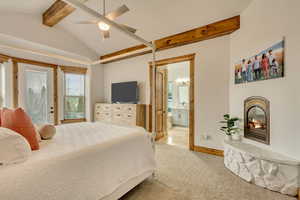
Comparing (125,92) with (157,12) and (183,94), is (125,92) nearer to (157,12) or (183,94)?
(157,12)

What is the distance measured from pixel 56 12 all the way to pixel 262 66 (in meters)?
4.18

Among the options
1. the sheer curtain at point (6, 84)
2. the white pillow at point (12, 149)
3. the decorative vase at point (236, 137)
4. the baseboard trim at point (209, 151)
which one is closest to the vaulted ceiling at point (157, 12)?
the sheer curtain at point (6, 84)

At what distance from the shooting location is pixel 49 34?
3.67 meters

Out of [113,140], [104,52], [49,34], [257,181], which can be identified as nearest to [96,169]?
[113,140]

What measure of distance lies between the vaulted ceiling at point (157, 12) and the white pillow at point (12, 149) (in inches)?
114

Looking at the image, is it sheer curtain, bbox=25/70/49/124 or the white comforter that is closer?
the white comforter

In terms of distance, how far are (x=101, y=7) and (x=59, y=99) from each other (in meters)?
2.88

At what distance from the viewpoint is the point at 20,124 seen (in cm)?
124

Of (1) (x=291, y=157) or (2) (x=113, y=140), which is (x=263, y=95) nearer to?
(1) (x=291, y=157)

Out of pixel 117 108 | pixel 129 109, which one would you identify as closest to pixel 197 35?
pixel 129 109

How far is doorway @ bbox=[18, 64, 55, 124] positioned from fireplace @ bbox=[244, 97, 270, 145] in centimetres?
487

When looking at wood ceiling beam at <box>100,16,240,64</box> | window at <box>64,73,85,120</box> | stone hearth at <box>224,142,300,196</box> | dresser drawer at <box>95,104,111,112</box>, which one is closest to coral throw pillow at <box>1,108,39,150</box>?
wood ceiling beam at <box>100,16,240,64</box>

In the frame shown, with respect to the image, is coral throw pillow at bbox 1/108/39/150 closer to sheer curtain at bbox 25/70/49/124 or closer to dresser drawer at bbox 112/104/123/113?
dresser drawer at bbox 112/104/123/113

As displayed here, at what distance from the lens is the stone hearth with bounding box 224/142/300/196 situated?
1.78m
